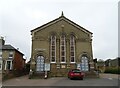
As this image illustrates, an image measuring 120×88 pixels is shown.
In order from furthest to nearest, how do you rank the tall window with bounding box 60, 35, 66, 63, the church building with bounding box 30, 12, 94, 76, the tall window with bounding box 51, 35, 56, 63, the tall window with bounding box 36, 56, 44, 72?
1. the tall window with bounding box 60, 35, 66, 63
2. the tall window with bounding box 51, 35, 56, 63
3. the church building with bounding box 30, 12, 94, 76
4. the tall window with bounding box 36, 56, 44, 72

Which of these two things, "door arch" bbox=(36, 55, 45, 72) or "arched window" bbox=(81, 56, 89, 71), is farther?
"arched window" bbox=(81, 56, 89, 71)

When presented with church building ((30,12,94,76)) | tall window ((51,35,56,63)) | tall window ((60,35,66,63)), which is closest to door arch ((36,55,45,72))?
church building ((30,12,94,76))

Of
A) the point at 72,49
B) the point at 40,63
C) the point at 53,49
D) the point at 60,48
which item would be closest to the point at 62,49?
the point at 60,48

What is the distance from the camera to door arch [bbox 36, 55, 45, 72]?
30297mm

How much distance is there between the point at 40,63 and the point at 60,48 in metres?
4.10

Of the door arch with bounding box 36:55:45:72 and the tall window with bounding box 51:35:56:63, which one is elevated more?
the tall window with bounding box 51:35:56:63

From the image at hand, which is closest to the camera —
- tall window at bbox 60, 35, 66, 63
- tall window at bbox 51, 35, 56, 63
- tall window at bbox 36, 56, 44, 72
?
tall window at bbox 36, 56, 44, 72

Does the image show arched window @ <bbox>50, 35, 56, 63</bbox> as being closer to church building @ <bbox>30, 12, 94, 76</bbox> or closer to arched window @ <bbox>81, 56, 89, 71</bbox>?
church building @ <bbox>30, 12, 94, 76</bbox>

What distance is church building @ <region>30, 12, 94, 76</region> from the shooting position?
30438 mm

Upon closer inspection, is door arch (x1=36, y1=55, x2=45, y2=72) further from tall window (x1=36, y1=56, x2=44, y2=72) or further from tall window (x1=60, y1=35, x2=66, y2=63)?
tall window (x1=60, y1=35, x2=66, y2=63)

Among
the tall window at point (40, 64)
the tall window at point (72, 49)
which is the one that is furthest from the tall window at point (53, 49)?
the tall window at point (72, 49)

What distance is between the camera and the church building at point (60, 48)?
30.4 m

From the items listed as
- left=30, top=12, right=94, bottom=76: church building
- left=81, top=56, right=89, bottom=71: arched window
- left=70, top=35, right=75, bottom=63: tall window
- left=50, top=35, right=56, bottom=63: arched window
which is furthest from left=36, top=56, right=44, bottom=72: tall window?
left=81, top=56, right=89, bottom=71: arched window

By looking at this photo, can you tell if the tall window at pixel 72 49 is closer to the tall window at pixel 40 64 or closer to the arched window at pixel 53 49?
the arched window at pixel 53 49
